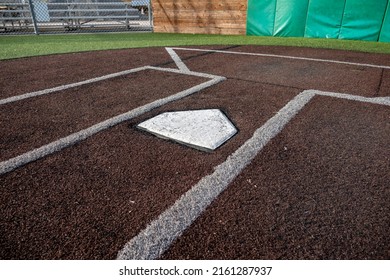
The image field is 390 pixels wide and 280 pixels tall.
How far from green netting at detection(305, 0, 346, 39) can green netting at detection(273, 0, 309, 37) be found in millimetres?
205

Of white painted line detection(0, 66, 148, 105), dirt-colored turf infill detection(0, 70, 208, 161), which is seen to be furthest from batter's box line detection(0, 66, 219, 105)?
dirt-colored turf infill detection(0, 70, 208, 161)

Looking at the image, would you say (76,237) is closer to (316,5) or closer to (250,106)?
(250,106)

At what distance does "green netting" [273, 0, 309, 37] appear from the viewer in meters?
9.72

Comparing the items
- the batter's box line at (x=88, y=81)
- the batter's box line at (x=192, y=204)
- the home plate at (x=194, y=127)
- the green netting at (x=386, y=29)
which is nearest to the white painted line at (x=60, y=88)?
the batter's box line at (x=88, y=81)

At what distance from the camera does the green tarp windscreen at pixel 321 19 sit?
880 centimetres

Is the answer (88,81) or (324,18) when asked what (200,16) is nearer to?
(324,18)

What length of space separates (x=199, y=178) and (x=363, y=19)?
9.81m

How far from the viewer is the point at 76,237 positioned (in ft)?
4.92

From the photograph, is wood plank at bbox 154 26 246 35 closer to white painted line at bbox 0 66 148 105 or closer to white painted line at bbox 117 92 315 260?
white painted line at bbox 0 66 148 105

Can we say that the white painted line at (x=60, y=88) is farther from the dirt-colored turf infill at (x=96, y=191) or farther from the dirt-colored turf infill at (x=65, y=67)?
the dirt-colored turf infill at (x=96, y=191)

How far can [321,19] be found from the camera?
952cm

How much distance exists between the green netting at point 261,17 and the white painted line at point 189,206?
359 inches

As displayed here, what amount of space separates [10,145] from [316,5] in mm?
10351

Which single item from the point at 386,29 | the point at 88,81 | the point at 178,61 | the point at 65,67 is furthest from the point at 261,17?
the point at 88,81
